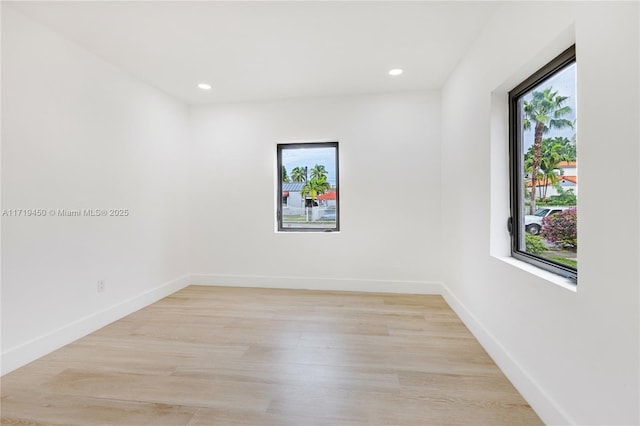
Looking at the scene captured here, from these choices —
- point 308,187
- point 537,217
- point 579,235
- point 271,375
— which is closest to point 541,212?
point 537,217

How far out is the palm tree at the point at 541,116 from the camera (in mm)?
1664

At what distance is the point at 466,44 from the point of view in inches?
100

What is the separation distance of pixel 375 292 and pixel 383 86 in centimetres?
249

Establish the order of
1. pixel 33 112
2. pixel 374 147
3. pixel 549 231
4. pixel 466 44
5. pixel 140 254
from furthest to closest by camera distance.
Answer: pixel 374 147 < pixel 140 254 < pixel 466 44 < pixel 33 112 < pixel 549 231

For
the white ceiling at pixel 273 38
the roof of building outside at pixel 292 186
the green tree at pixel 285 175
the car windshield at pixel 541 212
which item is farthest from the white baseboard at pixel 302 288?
the white ceiling at pixel 273 38

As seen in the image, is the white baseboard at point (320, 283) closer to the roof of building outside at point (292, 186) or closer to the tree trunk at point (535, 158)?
the roof of building outside at point (292, 186)

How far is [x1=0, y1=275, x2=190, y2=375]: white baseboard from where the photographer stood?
203cm

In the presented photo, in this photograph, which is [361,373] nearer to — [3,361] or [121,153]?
[3,361]

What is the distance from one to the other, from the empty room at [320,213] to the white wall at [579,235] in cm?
1

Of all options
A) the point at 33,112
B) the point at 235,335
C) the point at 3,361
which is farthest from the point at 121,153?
the point at 235,335

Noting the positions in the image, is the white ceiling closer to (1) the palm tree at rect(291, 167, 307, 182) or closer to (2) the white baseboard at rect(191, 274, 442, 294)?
(1) the palm tree at rect(291, 167, 307, 182)

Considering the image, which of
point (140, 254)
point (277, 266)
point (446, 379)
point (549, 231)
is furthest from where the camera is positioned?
point (277, 266)

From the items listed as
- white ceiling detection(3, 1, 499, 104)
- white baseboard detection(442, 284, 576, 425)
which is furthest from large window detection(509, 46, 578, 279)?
white ceiling detection(3, 1, 499, 104)

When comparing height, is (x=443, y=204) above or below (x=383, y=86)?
below
